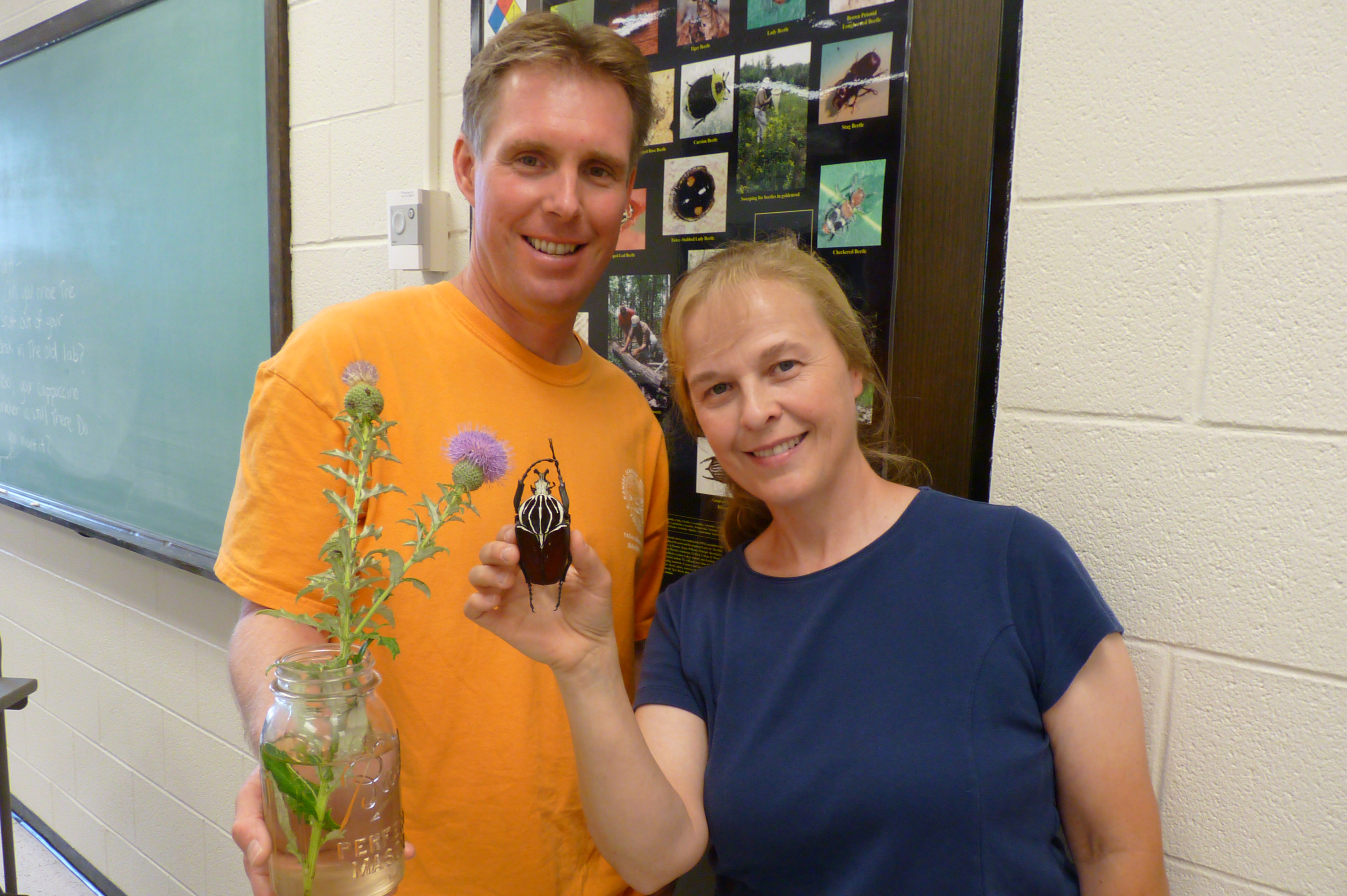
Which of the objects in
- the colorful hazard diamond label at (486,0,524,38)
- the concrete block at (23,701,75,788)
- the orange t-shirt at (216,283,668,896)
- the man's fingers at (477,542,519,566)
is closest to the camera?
the man's fingers at (477,542,519,566)

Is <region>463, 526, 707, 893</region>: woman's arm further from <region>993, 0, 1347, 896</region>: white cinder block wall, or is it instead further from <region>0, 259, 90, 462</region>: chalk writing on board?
<region>0, 259, 90, 462</region>: chalk writing on board

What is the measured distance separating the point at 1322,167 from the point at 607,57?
77 cm

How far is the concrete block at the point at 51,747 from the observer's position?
248cm

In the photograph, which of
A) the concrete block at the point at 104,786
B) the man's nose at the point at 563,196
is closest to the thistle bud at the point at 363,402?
→ the man's nose at the point at 563,196

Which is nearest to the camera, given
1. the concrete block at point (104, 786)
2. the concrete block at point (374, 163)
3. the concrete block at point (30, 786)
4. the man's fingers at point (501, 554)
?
the man's fingers at point (501, 554)

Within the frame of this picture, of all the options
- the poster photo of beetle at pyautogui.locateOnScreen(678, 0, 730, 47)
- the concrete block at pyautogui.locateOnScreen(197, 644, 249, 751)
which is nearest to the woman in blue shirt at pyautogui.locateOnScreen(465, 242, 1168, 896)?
the poster photo of beetle at pyautogui.locateOnScreen(678, 0, 730, 47)

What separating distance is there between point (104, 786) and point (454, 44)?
2316 millimetres

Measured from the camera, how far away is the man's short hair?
3.15ft

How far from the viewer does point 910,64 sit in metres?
1.01

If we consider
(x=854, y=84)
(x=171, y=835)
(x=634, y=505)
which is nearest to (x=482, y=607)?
(x=634, y=505)

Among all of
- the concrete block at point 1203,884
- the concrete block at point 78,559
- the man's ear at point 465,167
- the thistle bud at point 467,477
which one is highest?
the man's ear at point 465,167

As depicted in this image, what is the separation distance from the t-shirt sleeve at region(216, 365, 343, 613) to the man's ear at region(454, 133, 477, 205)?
1.18ft

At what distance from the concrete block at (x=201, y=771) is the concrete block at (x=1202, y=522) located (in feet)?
6.19

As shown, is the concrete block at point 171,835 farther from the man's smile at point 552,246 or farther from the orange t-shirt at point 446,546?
the man's smile at point 552,246
